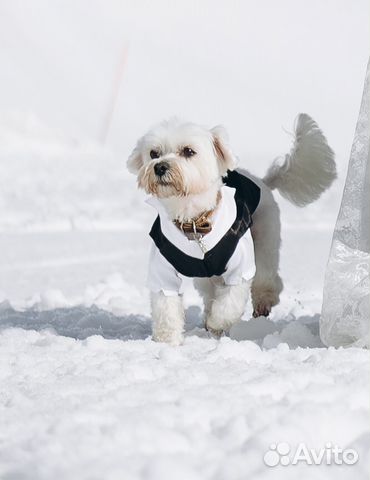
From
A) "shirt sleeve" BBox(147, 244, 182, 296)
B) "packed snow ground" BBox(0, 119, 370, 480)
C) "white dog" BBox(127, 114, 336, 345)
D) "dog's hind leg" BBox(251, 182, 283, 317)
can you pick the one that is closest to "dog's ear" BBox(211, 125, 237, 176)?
"white dog" BBox(127, 114, 336, 345)

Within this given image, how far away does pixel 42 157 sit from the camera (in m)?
19.3

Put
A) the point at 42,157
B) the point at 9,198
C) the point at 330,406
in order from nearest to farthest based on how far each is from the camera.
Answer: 1. the point at 330,406
2. the point at 9,198
3. the point at 42,157

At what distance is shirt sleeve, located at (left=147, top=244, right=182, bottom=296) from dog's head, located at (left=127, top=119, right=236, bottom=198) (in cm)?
43

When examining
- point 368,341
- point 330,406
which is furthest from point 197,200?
point 330,406

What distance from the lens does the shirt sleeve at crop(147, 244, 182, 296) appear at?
186 inches

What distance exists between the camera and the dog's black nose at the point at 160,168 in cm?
440

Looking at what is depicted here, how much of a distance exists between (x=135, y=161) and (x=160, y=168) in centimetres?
43

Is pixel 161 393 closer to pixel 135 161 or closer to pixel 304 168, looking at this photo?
pixel 135 161

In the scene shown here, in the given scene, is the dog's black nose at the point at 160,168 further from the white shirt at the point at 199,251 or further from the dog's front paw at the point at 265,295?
the dog's front paw at the point at 265,295

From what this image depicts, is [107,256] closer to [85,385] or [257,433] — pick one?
[85,385]

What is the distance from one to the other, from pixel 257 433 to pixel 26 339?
2261 mm

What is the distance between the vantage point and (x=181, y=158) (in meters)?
4.47

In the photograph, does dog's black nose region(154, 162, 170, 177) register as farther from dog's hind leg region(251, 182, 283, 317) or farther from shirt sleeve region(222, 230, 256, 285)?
dog's hind leg region(251, 182, 283, 317)

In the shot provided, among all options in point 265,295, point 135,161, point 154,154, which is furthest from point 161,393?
point 265,295
